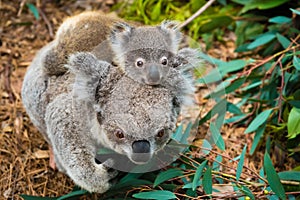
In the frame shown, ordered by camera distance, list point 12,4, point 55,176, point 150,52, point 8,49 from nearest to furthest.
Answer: point 150,52
point 55,176
point 8,49
point 12,4

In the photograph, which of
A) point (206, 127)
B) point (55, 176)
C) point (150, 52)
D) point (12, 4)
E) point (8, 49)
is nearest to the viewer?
point (150, 52)

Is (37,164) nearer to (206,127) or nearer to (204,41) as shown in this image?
(206,127)

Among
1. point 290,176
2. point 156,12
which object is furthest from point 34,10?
point 290,176

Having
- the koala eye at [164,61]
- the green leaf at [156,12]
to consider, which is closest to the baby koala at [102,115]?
the koala eye at [164,61]

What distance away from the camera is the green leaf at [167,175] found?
3459 mm

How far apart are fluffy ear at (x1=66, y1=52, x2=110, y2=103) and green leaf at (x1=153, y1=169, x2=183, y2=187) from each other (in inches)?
27.5

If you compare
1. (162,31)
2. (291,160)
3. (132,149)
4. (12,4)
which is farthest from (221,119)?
(12,4)

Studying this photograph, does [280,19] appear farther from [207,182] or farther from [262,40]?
[207,182]

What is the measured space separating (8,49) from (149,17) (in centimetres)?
132

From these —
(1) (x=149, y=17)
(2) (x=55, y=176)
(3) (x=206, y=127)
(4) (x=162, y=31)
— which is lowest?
(2) (x=55, y=176)

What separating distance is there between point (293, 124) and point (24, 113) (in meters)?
2.12

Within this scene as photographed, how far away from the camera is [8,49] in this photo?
16.7 feet

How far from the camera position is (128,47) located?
3307 millimetres

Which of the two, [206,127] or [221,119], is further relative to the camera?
[206,127]
